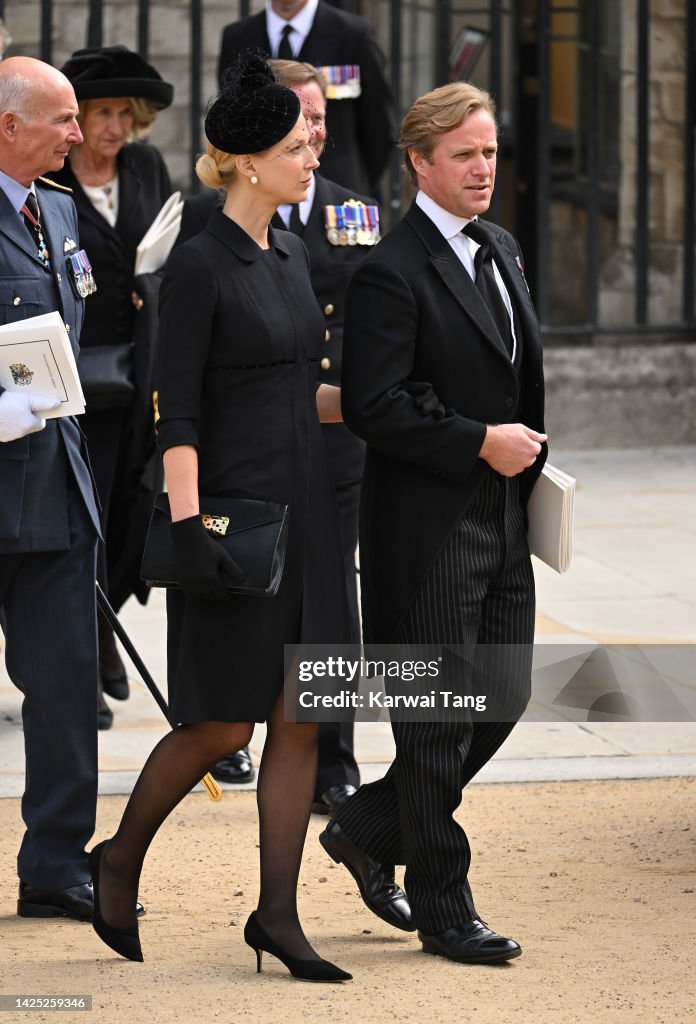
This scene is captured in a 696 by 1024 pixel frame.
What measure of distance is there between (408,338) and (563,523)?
0.50 metres

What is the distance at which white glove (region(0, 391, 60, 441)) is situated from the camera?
383 cm

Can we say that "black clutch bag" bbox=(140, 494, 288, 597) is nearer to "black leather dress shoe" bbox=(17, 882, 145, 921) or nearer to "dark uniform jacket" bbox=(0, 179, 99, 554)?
"dark uniform jacket" bbox=(0, 179, 99, 554)

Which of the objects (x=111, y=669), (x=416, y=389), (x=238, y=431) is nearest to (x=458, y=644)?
(x=416, y=389)

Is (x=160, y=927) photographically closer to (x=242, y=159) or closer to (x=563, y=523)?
(x=563, y=523)

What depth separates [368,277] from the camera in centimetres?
381

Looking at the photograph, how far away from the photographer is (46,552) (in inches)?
160

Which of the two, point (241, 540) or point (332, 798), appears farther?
point (332, 798)

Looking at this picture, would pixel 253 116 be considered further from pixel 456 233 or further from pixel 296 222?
→ pixel 296 222

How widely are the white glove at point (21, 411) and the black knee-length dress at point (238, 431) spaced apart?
0.32m

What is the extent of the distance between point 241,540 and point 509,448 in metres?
0.58

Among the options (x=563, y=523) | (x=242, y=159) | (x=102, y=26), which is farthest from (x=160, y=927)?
(x=102, y=26)

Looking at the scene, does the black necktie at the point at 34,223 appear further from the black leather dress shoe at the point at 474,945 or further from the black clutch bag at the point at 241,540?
the black leather dress shoe at the point at 474,945

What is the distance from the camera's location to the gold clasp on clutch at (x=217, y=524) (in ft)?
11.8

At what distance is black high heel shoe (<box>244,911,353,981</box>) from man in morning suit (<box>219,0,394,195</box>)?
10.4 feet
